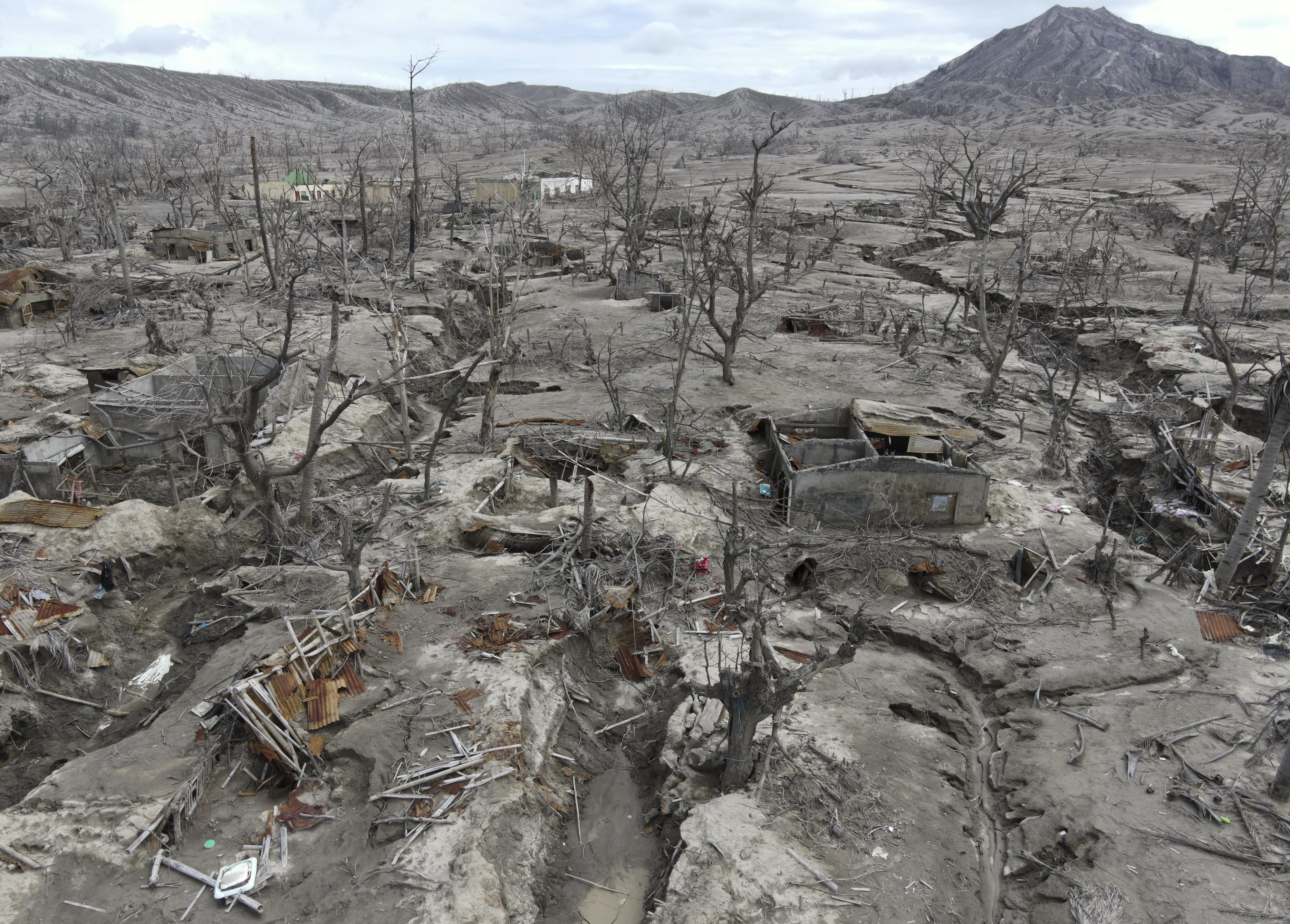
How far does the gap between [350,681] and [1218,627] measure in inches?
358

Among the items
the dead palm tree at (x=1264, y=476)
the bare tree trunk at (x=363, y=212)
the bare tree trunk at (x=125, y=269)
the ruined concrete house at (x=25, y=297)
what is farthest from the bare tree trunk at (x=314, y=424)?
the bare tree trunk at (x=363, y=212)

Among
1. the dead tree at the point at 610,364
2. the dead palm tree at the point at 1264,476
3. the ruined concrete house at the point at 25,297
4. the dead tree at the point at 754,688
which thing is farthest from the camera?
the ruined concrete house at the point at 25,297

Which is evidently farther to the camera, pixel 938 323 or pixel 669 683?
pixel 938 323

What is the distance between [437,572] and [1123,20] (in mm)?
165034

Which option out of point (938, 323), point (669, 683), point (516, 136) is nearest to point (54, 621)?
point (669, 683)

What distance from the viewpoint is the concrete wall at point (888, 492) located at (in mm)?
10883

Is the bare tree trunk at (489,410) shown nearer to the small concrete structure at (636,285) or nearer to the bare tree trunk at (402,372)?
the bare tree trunk at (402,372)

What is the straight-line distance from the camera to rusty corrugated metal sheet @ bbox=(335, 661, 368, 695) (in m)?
7.26

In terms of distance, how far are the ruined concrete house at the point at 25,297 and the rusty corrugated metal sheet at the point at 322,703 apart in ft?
58.4

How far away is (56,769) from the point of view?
6.71 m

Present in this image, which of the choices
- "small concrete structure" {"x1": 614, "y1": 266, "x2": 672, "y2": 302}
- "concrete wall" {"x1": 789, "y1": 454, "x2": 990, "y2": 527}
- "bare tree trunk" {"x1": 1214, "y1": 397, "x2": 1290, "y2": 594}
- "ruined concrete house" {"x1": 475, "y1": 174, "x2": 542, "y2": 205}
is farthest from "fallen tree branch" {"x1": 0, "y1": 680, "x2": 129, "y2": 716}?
"ruined concrete house" {"x1": 475, "y1": 174, "x2": 542, "y2": 205}

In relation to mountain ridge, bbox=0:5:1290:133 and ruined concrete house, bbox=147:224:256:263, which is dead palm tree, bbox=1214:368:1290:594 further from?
mountain ridge, bbox=0:5:1290:133

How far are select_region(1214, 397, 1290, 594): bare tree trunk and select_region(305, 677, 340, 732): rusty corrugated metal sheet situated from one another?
974 cm

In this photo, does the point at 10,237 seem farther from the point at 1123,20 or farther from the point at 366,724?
the point at 1123,20
